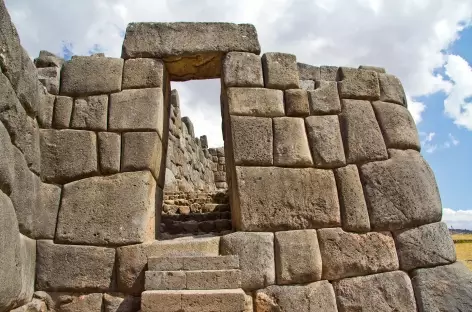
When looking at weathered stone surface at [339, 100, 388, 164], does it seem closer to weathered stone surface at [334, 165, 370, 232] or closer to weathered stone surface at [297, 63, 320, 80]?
weathered stone surface at [334, 165, 370, 232]

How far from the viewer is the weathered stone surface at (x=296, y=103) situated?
4.86m

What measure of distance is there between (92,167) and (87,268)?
1.06 meters

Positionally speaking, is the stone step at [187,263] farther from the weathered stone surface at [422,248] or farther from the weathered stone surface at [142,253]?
the weathered stone surface at [422,248]

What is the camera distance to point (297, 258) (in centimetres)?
425

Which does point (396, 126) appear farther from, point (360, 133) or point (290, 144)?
point (290, 144)

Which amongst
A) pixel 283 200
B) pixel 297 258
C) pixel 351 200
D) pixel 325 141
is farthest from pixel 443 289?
pixel 325 141

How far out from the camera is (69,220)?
4359 millimetres

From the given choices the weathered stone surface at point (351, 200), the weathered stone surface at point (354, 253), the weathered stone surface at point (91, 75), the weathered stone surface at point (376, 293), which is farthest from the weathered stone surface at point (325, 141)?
the weathered stone surface at point (91, 75)

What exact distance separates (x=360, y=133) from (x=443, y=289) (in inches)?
72.5

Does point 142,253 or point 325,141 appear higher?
point 325,141

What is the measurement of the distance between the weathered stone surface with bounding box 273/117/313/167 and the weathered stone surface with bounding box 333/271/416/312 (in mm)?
1338

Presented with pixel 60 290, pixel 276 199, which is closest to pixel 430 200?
pixel 276 199

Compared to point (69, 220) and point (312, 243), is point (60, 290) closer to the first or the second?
point (69, 220)

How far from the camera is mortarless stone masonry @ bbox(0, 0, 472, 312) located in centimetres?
397
